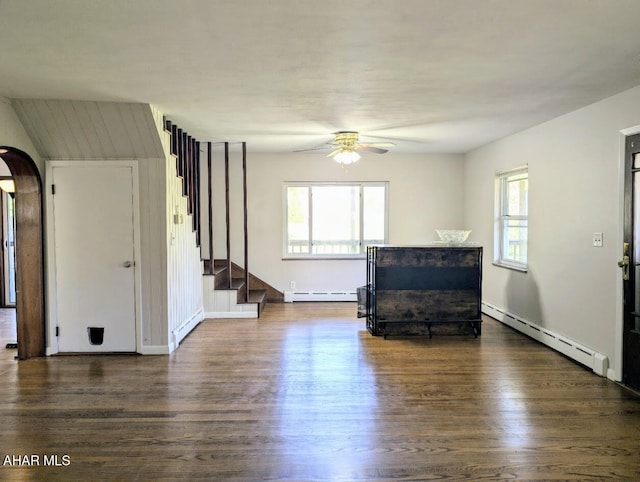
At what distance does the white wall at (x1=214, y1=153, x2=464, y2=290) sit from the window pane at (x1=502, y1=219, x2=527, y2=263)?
1402 mm

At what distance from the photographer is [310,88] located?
3.36m

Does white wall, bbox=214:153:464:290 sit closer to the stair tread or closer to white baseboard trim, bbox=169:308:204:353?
the stair tread

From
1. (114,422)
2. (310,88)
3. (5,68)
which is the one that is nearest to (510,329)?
(310,88)

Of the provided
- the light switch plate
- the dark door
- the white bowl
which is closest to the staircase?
the white bowl

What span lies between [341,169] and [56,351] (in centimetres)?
457

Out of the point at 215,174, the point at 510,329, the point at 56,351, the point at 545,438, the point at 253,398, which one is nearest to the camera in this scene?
the point at 545,438

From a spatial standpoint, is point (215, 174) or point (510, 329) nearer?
point (510, 329)

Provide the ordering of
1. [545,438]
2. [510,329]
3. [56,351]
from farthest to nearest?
[510,329] < [56,351] < [545,438]

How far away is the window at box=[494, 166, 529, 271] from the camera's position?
5.27 meters

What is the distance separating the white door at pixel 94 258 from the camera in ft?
14.1

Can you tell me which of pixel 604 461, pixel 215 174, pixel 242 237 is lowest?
pixel 604 461

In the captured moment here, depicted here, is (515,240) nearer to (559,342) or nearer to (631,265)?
(559,342)

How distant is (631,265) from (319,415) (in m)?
2.72

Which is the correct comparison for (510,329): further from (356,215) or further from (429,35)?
(429,35)
